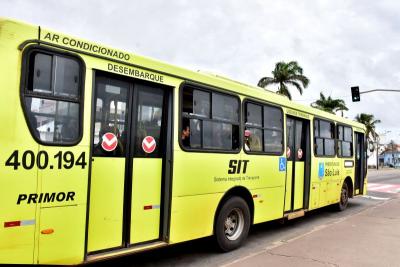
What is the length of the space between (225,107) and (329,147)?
5.32 metres

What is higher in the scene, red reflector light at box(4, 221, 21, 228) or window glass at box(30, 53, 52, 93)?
window glass at box(30, 53, 52, 93)

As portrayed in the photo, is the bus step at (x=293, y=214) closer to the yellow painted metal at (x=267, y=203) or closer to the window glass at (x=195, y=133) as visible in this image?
the yellow painted metal at (x=267, y=203)

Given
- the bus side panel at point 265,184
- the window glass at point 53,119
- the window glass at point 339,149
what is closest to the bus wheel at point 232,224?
the bus side panel at point 265,184

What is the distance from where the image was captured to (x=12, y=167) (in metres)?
4.09

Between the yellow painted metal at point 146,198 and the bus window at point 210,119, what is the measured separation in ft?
2.28

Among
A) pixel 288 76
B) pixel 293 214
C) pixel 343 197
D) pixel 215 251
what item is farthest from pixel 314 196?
pixel 288 76

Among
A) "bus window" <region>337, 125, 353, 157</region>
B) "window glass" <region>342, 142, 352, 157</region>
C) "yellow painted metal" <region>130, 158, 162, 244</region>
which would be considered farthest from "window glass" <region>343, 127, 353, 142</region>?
"yellow painted metal" <region>130, 158, 162, 244</region>

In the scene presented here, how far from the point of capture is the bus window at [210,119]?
619 cm

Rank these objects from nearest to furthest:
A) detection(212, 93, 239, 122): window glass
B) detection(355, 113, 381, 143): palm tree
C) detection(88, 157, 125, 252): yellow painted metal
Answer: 1. detection(88, 157, 125, 252): yellow painted metal
2. detection(212, 93, 239, 122): window glass
3. detection(355, 113, 381, 143): palm tree

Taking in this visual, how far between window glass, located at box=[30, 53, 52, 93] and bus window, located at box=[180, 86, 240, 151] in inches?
84.5

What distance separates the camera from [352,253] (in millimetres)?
Answer: 7059

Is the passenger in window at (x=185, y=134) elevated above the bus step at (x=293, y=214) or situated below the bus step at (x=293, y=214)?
above

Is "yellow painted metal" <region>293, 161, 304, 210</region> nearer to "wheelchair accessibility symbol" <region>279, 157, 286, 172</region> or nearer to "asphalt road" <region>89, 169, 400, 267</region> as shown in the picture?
"asphalt road" <region>89, 169, 400, 267</region>

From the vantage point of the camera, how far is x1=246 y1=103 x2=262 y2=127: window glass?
7508 mm
